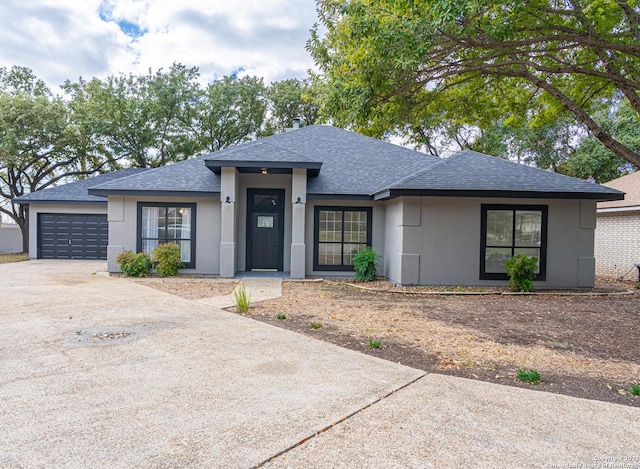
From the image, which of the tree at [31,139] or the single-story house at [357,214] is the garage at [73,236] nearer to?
the tree at [31,139]

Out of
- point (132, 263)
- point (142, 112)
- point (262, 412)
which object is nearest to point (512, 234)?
point (262, 412)

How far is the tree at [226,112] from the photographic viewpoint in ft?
89.0

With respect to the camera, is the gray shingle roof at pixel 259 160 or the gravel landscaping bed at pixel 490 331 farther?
the gray shingle roof at pixel 259 160

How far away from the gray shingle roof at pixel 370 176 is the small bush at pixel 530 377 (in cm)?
649

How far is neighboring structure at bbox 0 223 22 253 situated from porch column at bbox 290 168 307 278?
62.3ft

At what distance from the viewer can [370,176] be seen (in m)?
13.2

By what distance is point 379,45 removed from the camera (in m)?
7.00

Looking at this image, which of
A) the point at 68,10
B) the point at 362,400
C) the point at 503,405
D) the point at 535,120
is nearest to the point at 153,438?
the point at 362,400

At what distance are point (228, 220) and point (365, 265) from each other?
4323 millimetres

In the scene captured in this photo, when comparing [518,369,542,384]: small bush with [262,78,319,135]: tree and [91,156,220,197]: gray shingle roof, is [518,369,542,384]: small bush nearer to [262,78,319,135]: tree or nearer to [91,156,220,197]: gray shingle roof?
[91,156,220,197]: gray shingle roof

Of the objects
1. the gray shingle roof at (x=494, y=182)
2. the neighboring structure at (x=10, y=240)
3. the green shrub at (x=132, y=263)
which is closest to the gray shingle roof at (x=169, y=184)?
the green shrub at (x=132, y=263)

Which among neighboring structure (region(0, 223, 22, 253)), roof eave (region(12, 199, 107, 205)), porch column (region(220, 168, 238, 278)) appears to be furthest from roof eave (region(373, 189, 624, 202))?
neighboring structure (region(0, 223, 22, 253))

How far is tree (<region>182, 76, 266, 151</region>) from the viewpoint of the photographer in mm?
27125

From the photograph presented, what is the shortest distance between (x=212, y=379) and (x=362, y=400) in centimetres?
150
